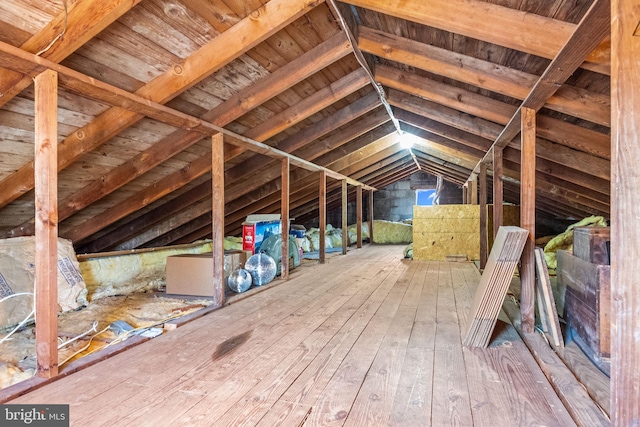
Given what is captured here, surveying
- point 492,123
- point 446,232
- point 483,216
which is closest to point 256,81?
point 492,123

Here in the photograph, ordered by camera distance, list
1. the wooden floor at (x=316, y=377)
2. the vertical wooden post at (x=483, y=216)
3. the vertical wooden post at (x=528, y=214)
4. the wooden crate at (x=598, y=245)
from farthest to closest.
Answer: the vertical wooden post at (x=483, y=216), the vertical wooden post at (x=528, y=214), the wooden crate at (x=598, y=245), the wooden floor at (x=316, y=377)

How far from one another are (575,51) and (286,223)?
3289 millimetres

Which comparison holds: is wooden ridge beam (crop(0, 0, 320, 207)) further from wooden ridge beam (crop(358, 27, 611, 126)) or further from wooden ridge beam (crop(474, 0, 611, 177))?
wooden ridge beam (crop(474, 0, 611, 177))

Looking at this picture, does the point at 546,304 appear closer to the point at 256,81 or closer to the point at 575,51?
the point at 575,51

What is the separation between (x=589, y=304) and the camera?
2.10 meters

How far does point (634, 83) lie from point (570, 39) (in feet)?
2.30

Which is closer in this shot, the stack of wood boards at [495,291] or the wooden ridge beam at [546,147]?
the stack of wood boards at [495,291]

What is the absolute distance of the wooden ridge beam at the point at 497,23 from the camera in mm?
1884

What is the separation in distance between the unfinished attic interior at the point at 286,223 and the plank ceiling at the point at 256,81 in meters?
0.01

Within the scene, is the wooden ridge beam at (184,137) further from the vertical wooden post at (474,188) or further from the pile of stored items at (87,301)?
the vertical wooden post at (474,188)

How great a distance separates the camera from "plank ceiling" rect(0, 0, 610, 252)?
1.92 metres

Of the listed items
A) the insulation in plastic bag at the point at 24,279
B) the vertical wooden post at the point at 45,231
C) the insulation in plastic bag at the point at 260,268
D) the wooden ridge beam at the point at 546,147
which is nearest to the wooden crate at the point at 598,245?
the wooden ridge beam at the point at 546,147

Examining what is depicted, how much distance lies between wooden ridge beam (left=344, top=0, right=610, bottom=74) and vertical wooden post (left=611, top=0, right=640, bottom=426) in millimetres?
754

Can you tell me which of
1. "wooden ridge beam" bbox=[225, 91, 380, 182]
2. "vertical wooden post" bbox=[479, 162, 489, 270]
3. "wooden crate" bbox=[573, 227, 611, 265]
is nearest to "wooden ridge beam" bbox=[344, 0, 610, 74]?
"wooden crate" bbox=[573, 227, 611, 265]
